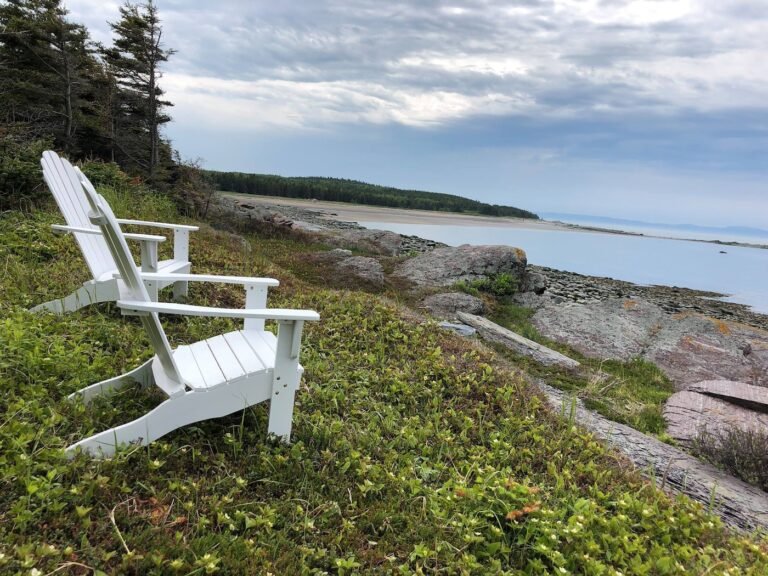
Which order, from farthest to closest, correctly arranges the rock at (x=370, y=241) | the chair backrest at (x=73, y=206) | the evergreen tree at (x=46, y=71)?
the rock at (x=370, y=241), the evergreen tree at (x=46, y=71), the chair backrest at (x=73, y=206)

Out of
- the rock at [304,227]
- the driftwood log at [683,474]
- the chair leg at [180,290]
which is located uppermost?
the chair leg at [180,290]

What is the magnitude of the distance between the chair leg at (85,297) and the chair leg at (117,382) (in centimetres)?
139

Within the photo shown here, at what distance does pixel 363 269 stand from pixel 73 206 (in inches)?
301

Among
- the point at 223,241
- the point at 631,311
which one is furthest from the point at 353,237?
the point at 631,311

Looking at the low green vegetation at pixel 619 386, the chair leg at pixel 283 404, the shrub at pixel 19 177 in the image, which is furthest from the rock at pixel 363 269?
the chair leg at pixel 283 404

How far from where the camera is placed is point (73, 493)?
2.18 m

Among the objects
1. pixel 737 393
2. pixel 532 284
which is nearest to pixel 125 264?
pixel 737 393

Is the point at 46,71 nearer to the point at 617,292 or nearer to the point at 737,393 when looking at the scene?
the point at 737,393

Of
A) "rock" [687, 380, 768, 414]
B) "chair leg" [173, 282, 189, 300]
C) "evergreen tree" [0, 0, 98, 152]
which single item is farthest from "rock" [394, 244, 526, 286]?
"evergreen tree" [0, 0, 98, 152]

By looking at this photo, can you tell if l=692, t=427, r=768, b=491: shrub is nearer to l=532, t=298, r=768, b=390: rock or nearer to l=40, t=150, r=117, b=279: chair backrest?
l=532, t=298, r=768, b=390: rock

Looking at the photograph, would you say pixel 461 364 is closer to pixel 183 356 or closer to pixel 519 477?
pixel 519 477

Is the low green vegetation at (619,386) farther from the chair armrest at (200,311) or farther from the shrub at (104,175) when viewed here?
the shrub at (104,175)

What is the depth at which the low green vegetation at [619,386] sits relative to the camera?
5.41m

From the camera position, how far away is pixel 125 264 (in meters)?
2.43
